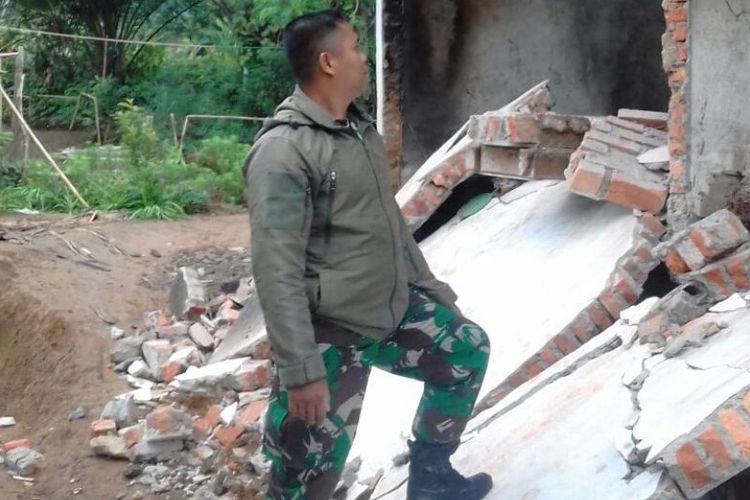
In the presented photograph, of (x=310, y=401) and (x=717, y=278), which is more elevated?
(x=310, y=401)

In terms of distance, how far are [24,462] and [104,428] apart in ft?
1.57

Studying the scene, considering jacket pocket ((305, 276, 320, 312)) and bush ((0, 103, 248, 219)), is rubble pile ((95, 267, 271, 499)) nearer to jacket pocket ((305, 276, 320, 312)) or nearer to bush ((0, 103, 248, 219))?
jacket pocket ((305, 276, 320, 312))

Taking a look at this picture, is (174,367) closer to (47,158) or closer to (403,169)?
(403,169)

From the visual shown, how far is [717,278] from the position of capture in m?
4.59

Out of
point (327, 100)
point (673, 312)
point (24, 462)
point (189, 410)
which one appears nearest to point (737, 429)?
point (673, 312)

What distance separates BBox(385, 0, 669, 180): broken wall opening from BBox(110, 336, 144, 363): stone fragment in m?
2.24

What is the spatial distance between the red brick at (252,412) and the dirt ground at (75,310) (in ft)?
1.94

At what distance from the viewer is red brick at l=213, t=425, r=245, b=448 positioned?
5891 mm

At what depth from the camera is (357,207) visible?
3.11 m

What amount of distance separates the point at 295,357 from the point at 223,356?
13.0 feet

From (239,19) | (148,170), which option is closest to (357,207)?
(148,170)

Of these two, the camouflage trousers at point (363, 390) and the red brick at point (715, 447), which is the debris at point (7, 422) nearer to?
the camouflage trousers at point (363, 390)

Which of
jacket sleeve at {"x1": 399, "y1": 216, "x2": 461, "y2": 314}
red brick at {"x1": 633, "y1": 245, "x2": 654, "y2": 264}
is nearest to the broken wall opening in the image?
red brick at {"x1": 633, "y1": 245, "x2": 654, "y2": 264}

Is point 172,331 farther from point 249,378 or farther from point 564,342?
point 564,342
